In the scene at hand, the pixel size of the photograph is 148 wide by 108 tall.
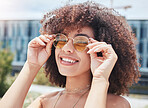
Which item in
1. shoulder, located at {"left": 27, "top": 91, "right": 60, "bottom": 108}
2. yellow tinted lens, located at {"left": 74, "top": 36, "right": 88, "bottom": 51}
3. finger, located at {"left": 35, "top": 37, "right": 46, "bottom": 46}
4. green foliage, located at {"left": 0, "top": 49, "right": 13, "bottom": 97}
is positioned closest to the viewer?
yellow tinted lens, located at {"left": 74, "top": 36, "right": 88, "bottom": 51}

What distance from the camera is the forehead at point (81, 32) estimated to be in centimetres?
153

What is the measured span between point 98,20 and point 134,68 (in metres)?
0.56

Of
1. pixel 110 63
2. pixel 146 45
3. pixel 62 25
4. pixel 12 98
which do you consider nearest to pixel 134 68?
pixel 110 63

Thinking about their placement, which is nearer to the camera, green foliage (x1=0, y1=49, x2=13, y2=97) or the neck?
the neck

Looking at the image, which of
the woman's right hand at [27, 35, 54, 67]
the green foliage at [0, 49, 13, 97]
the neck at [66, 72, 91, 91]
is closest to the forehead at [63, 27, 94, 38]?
the woman's right hand at [27, 35, 54, 67]

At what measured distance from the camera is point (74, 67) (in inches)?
59.3

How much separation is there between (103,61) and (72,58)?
0.26m

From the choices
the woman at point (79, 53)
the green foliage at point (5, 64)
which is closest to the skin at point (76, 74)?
the woman at point (79, 53)

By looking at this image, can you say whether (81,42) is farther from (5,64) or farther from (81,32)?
(5,64)

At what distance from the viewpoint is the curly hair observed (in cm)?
158

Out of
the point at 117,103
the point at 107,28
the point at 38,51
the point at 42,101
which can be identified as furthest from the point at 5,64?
the point at 117,103

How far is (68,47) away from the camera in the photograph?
58.6 inches

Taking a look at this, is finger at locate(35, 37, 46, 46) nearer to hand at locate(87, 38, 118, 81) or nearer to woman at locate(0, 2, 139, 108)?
woman at locate(0, 2, 139, 108)

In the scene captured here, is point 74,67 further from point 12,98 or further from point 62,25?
point 12,98
